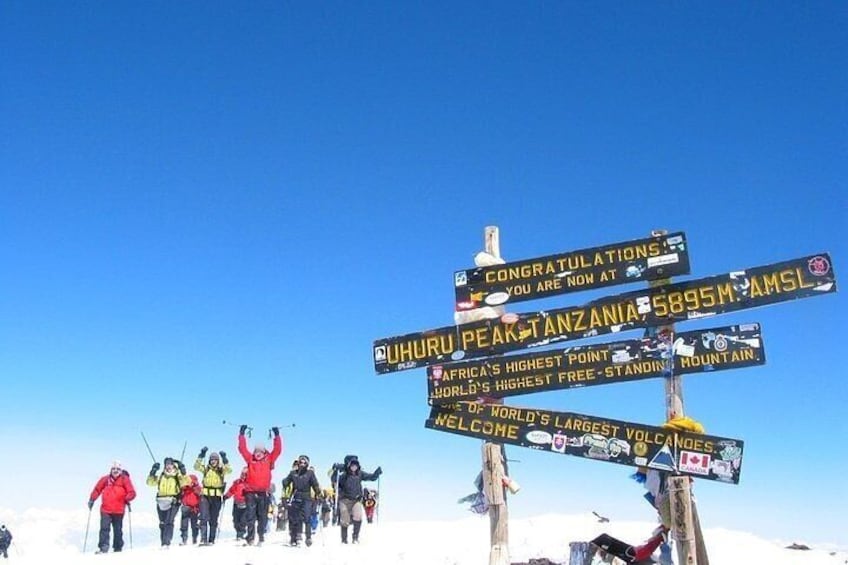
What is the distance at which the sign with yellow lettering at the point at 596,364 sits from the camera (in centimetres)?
724

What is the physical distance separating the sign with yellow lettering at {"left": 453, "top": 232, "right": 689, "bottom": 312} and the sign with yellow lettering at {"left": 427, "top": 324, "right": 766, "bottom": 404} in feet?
2.26

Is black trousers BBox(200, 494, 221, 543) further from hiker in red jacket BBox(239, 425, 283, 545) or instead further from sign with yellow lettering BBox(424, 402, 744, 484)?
sign with yellow lettering BBox(424, 402, 744, 484)

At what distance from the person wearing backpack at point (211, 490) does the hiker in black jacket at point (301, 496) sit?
206cm

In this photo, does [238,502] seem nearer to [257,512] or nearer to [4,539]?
[257,512]

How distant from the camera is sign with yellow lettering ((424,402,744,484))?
22.8ft

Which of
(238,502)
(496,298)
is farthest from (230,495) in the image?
(496,298)

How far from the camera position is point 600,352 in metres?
7.68

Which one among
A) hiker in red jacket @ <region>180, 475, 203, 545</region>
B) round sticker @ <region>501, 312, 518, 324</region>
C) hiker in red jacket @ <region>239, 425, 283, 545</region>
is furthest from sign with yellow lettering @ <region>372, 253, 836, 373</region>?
hiker in red jacket @ <region>180, 475, 203, 545</region>

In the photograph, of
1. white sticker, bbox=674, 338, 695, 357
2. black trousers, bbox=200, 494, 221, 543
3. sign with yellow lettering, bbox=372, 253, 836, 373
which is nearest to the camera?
sign with yellow lettering, bbox=372, 253, 836, 373

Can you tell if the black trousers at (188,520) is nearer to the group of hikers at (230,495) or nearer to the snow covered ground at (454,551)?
the group of hikers at (230,495)

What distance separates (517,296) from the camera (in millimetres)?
8297

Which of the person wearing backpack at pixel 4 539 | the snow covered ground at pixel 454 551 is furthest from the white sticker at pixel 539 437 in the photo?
the person wearing backpack at pixel 4 539

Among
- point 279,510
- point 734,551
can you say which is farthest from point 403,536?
point 279,510

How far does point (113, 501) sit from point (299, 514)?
4.10 metres
